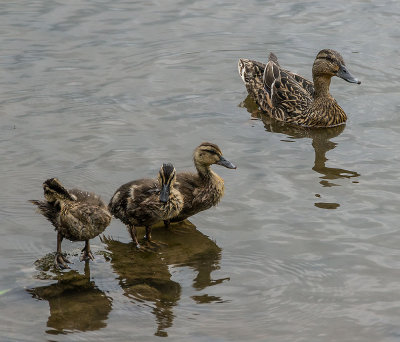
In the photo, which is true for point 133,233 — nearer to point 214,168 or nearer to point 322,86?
point 214,168

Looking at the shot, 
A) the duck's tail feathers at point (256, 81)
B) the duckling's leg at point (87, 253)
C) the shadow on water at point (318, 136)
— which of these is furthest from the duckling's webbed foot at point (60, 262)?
the duck's tail feathers at point (256, 81)

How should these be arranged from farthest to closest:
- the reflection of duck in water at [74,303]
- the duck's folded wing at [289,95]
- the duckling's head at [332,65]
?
the duck's folded wing at [289,95] < the duckling's head at [332,65] < the reflection of duck in water at [74,303]

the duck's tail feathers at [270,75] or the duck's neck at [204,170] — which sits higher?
the duck's tail feathers at [270,75]

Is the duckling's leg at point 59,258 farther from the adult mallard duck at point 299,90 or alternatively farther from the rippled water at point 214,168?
the adult mallard duck at point 299,90

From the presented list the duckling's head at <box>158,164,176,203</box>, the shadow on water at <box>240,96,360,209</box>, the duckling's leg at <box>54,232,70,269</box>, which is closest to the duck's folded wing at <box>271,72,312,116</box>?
the shadow on water at <box>240,96,360,209</box>

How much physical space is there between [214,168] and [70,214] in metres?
2.66

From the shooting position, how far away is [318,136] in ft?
32.3

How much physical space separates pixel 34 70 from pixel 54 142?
7.50 feet

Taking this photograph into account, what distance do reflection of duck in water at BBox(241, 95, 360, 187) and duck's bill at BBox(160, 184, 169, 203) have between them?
214 cm

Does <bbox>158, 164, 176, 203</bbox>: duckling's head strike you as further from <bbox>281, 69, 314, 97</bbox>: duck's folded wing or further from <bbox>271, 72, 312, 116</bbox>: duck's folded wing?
<bbox>281, 69, 314, 97</bbox>: duck's folded wing

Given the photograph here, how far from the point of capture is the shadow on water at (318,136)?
8.55 metres

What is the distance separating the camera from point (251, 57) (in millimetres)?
12047

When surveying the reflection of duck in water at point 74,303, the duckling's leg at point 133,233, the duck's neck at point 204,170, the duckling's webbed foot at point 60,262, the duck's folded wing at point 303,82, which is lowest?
the reflection of duck in water at point 74,303

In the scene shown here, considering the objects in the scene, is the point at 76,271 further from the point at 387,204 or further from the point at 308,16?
the point at 308,16
